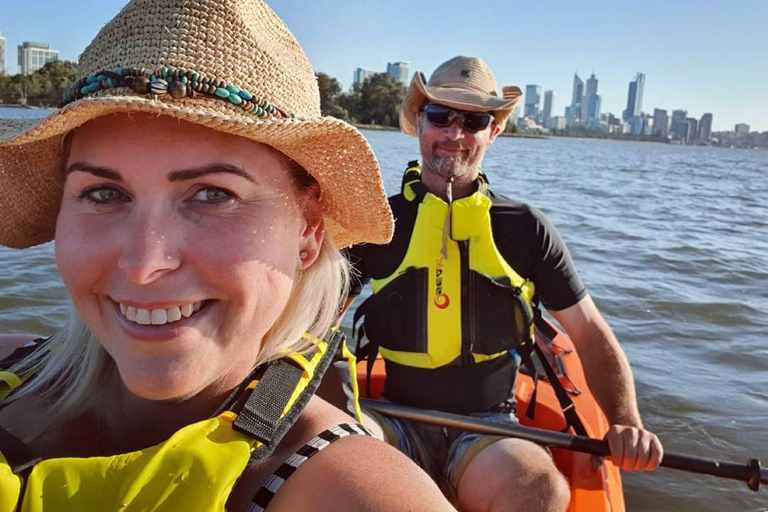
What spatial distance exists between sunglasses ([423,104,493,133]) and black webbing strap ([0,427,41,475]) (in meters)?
2.60

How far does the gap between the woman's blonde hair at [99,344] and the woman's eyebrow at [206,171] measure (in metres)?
0.20

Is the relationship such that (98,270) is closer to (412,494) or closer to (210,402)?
(210,402)

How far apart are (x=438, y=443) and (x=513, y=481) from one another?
0.47 meters

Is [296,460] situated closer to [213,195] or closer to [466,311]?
[213,195]

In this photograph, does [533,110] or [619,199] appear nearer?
[619,199]

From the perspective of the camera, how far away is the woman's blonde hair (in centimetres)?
139

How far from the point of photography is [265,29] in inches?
48.4

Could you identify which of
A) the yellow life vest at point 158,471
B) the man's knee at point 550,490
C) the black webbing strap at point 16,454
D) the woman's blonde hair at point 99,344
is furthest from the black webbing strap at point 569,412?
the black webbing strap at point 16,454

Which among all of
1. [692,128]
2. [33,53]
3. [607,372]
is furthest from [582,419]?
[692,128]

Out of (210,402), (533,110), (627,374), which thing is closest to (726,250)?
(627,374)

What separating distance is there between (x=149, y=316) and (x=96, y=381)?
1.39 feet

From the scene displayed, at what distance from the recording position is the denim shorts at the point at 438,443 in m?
2.73

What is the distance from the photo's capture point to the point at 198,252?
1.10 meters

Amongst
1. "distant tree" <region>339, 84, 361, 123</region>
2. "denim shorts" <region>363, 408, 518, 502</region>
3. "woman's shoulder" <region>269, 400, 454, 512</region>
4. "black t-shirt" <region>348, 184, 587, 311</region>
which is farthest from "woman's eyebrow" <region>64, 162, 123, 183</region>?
"distant tree" <region>339, 84, 361, 123</region>
